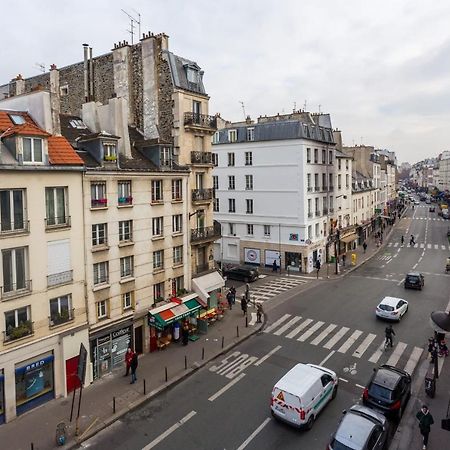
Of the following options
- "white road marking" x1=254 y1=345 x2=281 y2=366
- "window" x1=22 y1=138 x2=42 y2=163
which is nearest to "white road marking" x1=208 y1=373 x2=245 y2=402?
"white road marking" x1=254 y1=345 x2=281 y2=366

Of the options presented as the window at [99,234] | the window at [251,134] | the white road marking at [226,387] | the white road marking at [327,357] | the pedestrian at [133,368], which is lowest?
the white road marking at [226,387]

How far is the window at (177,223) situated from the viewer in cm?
2478

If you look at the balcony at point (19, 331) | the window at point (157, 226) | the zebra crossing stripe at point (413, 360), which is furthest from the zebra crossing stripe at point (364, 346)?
the balcony at point (19, 331)

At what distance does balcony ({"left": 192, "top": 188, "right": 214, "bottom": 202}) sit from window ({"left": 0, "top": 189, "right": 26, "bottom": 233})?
12135 millimetres

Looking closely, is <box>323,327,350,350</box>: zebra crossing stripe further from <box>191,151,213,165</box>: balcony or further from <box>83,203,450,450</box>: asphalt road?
<box>191,151,213,165</box>: balcony

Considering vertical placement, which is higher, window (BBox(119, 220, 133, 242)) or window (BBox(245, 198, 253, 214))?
window (BBox(245, 198, 253, 214))

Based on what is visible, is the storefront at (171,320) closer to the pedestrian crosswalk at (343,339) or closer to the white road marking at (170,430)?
the pedestrian crosswalk at (343,339)

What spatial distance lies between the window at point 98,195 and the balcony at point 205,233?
25.6ft

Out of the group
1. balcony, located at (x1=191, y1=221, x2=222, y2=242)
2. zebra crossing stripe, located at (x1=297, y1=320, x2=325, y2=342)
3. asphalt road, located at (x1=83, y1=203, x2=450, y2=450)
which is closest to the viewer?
asphalt road, located at (x1=83, y1=203, x2=450, y2=450)

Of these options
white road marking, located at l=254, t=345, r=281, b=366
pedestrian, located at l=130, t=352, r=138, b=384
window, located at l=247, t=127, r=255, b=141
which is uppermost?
window, located at l=247, t=127, r=255, b=141

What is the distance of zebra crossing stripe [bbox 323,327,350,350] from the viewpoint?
906 inches

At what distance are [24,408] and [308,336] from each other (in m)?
16.0

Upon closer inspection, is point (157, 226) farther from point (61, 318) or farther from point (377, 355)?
point (377, 355)

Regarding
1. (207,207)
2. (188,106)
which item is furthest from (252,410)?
(188,106)
